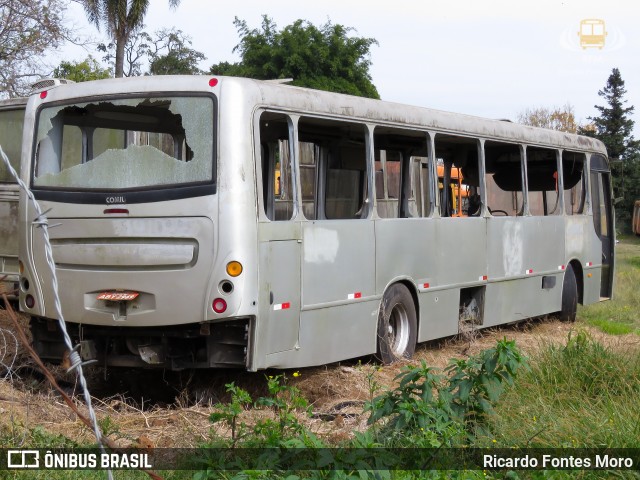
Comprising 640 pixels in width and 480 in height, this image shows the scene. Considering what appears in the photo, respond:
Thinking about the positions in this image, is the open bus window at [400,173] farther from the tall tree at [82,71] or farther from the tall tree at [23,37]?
the tall tree at [82,71]

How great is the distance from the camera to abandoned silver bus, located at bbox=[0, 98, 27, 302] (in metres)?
12.3

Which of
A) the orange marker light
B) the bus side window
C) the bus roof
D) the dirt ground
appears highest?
the bus roof

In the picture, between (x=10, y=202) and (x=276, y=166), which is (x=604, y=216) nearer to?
(x=276, y=166)

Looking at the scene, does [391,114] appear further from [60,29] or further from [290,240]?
[60,29]

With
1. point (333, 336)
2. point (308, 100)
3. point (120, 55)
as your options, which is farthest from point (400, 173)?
point (120, 55)

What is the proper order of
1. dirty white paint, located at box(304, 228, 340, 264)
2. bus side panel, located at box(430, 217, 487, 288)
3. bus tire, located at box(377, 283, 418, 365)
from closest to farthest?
dirty white paint, located at box(304, 228, 340, 264) → bus tire, located at box(377, 283, 418, 365) → bus side panel, located at box(430, 217, 487, 288)

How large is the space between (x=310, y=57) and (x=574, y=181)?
2804cm

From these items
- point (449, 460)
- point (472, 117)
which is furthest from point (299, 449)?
point (472, 117)

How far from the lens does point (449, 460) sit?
5746 millimetres

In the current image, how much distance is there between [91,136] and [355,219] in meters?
2.67

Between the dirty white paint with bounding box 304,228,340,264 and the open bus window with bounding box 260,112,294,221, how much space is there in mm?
317

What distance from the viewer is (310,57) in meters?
42.1

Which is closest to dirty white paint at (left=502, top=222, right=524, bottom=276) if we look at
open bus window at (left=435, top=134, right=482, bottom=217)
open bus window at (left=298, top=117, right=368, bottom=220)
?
open bus window at (left=435, top=134, right=482, bottom=217)

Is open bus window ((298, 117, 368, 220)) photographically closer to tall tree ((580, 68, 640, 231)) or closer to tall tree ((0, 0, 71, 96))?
tall tree ((0, 0, 71, 96))
